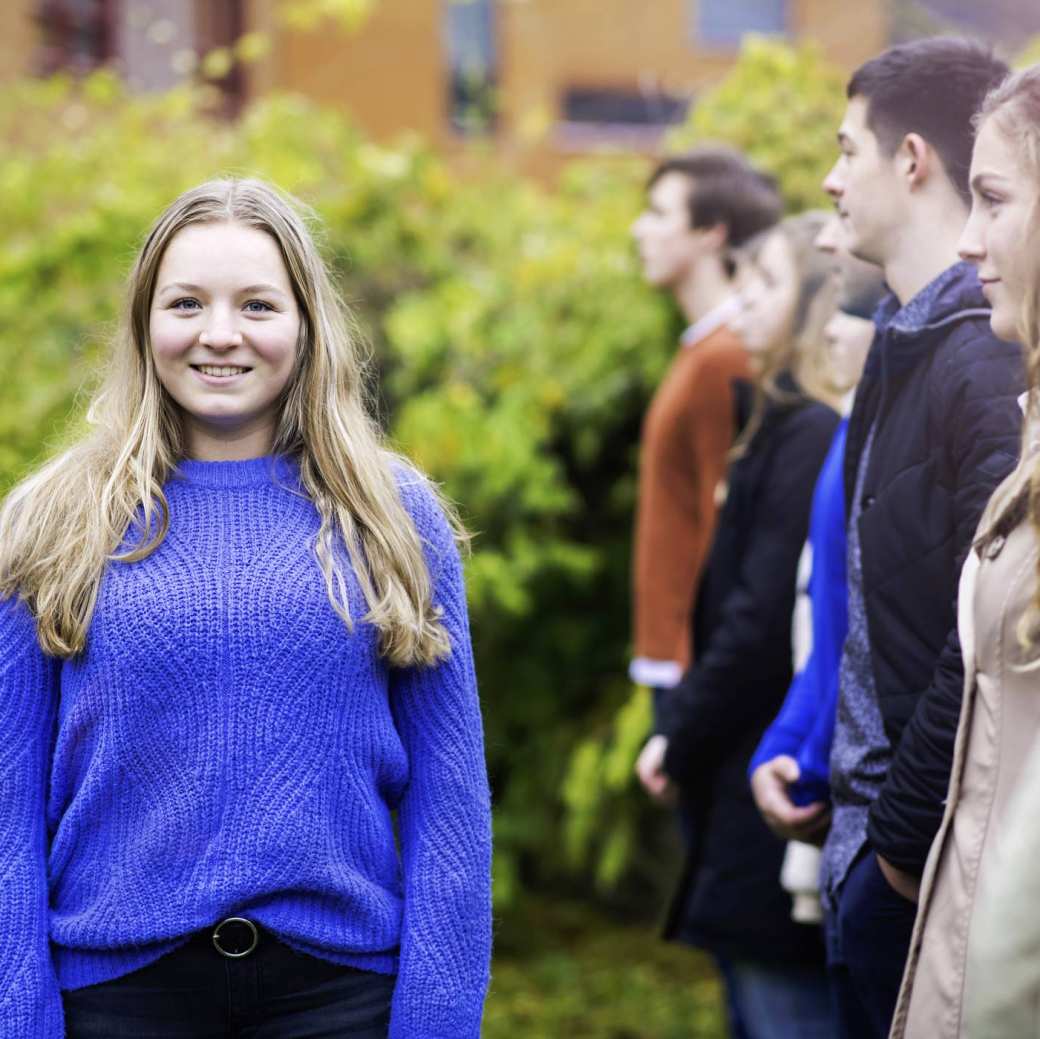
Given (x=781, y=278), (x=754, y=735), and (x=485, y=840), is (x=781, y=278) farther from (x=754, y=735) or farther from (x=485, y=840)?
(x=485, y=840)

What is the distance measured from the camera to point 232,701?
234 cm

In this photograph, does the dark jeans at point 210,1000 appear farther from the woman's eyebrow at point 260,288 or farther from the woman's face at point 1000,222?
the woman's face at point 1000,222

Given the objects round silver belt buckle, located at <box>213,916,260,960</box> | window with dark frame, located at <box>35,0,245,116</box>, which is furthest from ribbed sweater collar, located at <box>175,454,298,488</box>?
window with dark frame, located at <box>35,0,245,116</box>

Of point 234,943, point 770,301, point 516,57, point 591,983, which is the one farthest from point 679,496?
point 516,57

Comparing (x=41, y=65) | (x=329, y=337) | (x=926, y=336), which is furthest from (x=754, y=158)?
(x=41, y=65)

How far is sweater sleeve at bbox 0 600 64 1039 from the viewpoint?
226cm

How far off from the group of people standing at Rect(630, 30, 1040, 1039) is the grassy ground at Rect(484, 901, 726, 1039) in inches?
79.2

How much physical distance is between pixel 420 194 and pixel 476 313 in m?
0.97

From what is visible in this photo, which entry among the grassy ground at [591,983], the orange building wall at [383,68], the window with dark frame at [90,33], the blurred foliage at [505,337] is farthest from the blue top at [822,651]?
the orange building wall at [383,68]

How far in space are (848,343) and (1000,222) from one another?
1155 mm

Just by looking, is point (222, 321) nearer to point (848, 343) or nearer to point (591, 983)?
point (848, 343)

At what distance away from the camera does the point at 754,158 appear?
557 cm

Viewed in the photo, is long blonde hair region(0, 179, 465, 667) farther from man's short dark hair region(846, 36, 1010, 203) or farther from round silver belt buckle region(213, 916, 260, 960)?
man's short dark hair region(846, 36, 1010, 203)

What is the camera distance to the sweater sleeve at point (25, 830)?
226 cm
